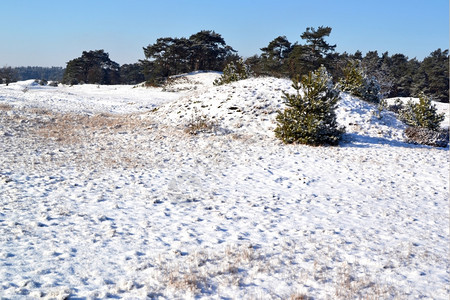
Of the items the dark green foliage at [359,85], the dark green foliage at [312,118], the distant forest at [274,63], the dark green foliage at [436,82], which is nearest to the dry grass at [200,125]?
the dark green foliage at [312,118]

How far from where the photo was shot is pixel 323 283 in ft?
15.0

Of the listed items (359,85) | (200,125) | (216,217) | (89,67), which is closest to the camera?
(216,217)

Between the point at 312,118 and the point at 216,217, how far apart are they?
836 cm

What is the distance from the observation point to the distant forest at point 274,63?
4728 centimetres

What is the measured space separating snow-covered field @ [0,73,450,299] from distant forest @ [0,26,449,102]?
36019mm

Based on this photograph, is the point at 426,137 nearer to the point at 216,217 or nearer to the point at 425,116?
the point at 425,116

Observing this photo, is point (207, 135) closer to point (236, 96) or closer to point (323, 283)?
point (236, 96)

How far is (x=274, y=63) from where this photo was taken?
54750 mm

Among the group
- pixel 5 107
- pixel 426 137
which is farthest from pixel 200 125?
pixel 5 107

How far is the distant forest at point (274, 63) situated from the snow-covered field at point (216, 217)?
118 feet

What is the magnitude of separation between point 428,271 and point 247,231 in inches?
128

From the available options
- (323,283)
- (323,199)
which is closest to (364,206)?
(323,199)

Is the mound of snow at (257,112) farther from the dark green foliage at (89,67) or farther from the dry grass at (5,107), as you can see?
the dark green foliage at (89,67)

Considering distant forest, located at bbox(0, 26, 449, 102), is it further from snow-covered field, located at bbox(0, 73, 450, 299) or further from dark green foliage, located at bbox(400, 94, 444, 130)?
snow-covered field, located at bbox(0, 73, 450, 299)
